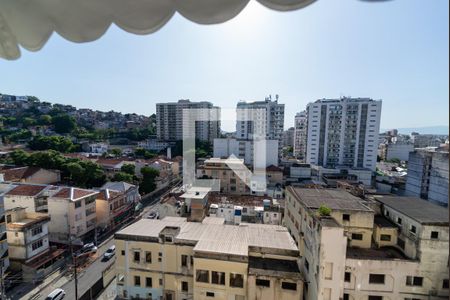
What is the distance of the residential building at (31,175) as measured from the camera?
8.12m

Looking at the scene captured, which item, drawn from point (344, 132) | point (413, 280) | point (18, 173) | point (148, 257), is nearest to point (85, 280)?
point (148, 257)

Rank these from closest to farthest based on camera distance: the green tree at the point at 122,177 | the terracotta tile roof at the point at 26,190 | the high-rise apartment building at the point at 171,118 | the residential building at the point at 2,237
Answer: the residential building at the point at 2,237, the terracotta tile roof at the point at 26,190, the green tree at the point at 122,177, the high-rise apartment building at the point at 171,118

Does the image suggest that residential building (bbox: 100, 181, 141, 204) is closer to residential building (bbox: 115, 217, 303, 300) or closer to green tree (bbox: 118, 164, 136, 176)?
green tree (bbox: 118, 164, 136, 176)

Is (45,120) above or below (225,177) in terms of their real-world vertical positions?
above

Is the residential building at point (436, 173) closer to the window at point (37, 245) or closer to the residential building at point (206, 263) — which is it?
the residential building at point (206, 263)

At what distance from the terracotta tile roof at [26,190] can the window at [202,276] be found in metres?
5.78

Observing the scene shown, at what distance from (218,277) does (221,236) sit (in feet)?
2.27

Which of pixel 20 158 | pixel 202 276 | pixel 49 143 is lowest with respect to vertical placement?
pixel 202 276

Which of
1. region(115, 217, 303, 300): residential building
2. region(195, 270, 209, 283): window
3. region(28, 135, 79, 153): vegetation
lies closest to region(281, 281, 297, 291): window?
region(115, 217, 303, 300): residential building

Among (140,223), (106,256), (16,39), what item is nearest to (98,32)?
(16,39)

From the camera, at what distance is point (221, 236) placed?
153 inches

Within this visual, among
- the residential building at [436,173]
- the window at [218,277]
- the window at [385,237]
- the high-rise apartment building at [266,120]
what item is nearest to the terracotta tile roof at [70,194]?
the window at [218,277]

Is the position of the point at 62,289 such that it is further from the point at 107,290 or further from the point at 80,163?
the point at 80,163

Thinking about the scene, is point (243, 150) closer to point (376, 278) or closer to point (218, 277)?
point (218, 277)
